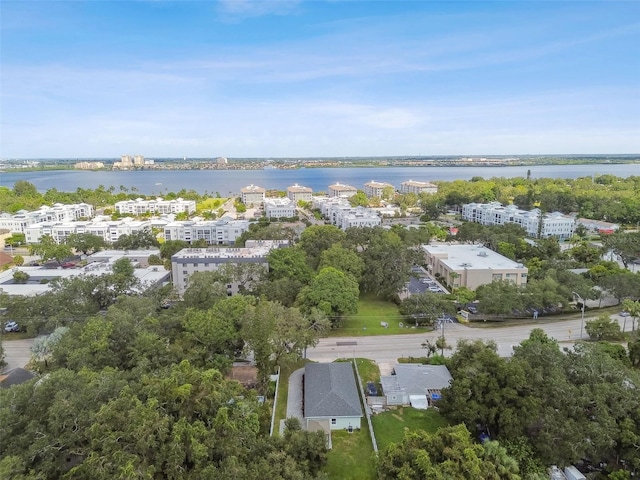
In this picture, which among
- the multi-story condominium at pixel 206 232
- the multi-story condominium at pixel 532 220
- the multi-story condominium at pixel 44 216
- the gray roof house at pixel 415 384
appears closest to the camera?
the gray roof house at pixel 415 384

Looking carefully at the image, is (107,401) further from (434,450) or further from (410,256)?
(410,256)

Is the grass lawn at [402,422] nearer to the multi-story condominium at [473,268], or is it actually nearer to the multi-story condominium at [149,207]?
the multi-story condominium at [473,268]

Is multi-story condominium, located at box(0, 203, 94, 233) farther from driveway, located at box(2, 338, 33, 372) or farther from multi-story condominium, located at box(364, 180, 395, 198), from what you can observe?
multi-story condominium, located at box(364, 180, 395, 198)

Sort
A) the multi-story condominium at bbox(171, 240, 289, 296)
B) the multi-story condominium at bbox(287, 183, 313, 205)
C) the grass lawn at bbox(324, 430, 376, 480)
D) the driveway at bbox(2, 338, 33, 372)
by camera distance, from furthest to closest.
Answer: the multi-story condominium at bbox(287, 183, 313, 205) < the multi-story condominium at bbox(171, 240, 289, 296) < the driveway at bbox(2, 338, 33, 372) < the grass lawn at bbox(324, 430, 376, 480)

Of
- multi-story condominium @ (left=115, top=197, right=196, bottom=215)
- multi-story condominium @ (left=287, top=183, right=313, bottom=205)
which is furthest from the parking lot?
multi-story condominium @ (left=287, top=183, right=313, bottom=205)

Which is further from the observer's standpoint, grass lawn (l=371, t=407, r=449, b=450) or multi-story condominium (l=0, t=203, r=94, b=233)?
multi-story condominium (l=0, t=203, r=94, b=233)

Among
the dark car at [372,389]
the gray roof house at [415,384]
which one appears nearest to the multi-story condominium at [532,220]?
the gray roof house at [415,384]
